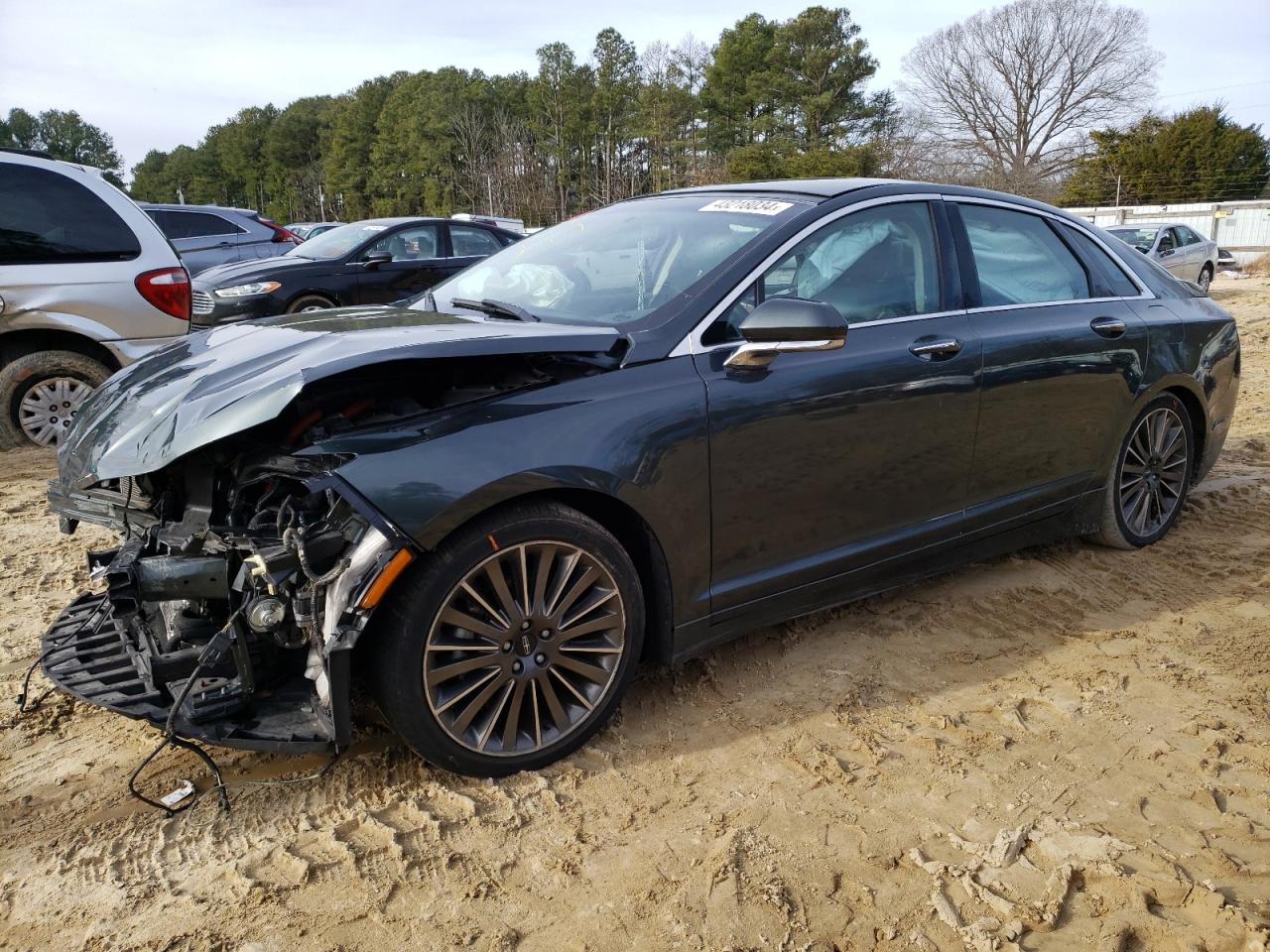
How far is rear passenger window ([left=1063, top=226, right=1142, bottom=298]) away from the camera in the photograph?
13.9 feet

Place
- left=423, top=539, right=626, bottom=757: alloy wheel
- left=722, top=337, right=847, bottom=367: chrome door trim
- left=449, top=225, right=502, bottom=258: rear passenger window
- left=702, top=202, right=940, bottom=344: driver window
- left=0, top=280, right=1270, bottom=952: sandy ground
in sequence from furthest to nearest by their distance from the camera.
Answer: left=449, top=225, right=502, bottom=258: rear passenger window
left=702, top=202, right=940, bottom=344: driver window
left=722, top=337, right=847, bottom=367: chrome door trim
left=423, top=539, right=626, bottom=757: alloy wheel
left=0, top=280, right=1270, bottom=952: sandy ground

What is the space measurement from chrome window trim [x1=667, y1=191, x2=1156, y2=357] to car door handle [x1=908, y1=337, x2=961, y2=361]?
0.10 metres

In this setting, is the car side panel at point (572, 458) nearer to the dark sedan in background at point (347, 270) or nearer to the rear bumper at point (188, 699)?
the rear bumper at point (188, 699)

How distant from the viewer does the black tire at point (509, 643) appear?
8.02 ft

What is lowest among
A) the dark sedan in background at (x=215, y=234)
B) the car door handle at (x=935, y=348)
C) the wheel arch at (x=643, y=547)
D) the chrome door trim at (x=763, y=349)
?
the wheel arch at (x=643, y=547)

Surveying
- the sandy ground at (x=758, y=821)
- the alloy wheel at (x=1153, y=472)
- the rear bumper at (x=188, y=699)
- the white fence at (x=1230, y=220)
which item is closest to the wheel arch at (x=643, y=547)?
the sandy ground at (x=758, y=821)

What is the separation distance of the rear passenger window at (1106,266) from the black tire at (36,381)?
5.92 m

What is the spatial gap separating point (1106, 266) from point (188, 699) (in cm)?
416

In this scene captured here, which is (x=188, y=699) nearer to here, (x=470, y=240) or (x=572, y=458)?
(x=572, y=458)

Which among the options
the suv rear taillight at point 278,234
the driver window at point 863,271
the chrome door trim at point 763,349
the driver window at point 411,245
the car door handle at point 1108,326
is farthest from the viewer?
the suv rear taillight at point 278,234

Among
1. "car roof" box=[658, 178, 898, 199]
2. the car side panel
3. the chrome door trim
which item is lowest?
the car side panel

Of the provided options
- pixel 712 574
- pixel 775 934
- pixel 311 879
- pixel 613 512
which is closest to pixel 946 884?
pixel 775 934

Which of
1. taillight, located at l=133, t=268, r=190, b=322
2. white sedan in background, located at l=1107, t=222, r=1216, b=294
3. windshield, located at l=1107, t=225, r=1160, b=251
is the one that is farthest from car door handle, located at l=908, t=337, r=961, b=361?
windshield, located at l=1107, t=225, r=1160, b=251

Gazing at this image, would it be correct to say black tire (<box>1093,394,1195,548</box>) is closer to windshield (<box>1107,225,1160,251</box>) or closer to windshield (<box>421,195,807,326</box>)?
windshield (<box>421,195,807,326</box>)
